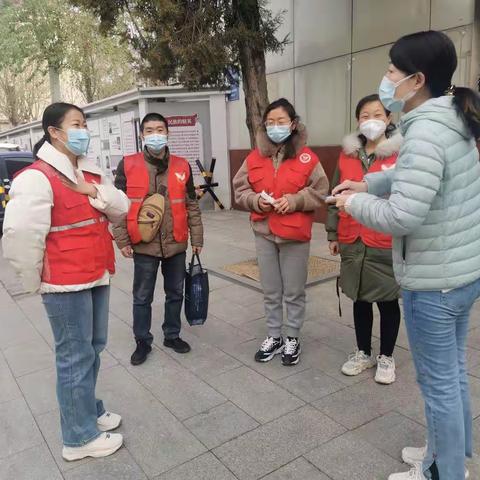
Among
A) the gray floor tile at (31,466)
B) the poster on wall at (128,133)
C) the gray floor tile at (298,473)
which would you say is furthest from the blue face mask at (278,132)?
the poster on wall at (128,133)

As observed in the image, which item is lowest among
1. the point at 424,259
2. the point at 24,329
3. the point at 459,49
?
the point at 24,329

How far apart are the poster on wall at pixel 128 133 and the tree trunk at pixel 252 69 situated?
20.6 ft

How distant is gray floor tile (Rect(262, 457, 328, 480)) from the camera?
237cm

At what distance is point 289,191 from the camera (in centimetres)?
338

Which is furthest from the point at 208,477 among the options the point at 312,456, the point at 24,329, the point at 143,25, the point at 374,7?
the point at 374,7

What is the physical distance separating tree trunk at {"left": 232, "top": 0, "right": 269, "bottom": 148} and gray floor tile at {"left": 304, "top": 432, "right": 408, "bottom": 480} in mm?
4095

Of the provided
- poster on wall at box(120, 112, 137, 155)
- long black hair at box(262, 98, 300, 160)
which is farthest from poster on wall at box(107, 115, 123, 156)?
long black hair at box(262, 98, 300, 160)

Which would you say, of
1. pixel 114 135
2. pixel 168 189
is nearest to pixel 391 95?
pixel 168 189

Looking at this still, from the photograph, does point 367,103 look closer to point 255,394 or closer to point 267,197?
point 267,197

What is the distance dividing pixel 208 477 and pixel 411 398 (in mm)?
1368

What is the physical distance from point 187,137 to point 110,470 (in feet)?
30.5

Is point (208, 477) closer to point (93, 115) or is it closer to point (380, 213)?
point (380, 213)

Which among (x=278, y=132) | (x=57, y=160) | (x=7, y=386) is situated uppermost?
(x=278, y=132)

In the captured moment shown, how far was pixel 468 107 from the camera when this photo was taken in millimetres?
1781
